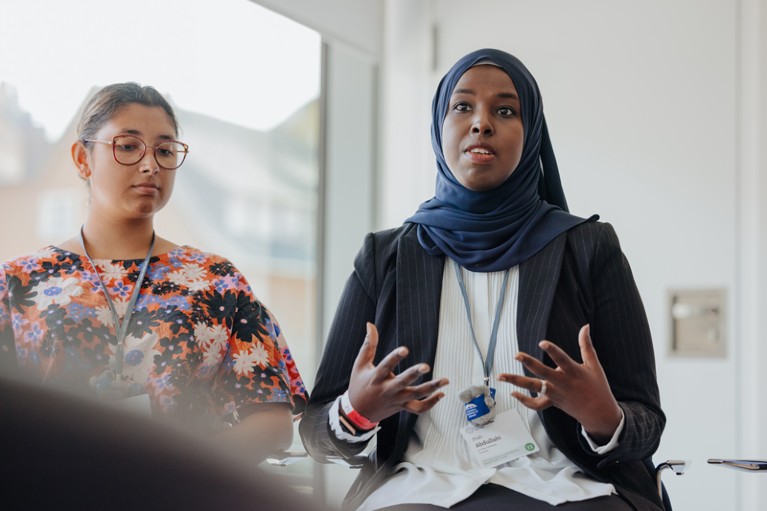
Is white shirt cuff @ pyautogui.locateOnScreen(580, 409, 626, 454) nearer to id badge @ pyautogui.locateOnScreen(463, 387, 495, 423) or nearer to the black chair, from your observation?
id badge @ pyautogui.locateOnScreen(463, 387, 495, 423)

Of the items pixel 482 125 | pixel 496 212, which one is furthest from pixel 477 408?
pixel 482 125

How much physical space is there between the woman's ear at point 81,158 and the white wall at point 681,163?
7.12 feet

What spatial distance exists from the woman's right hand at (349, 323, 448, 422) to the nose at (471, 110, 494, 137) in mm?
596

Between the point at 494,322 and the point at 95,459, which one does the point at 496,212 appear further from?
the point at 95,459

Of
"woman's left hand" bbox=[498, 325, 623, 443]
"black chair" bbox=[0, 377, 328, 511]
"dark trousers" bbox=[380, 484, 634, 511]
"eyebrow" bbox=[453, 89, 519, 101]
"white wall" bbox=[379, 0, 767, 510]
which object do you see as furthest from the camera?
"white wall" bbox=[379, 0, 767, 510]

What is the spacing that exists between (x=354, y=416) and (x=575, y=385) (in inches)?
16.2

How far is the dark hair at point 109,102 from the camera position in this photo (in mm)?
1762

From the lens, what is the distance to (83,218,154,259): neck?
1.79 m

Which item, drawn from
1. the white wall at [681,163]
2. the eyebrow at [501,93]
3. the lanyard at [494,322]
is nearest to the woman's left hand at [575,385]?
the lanyard at [494,322]

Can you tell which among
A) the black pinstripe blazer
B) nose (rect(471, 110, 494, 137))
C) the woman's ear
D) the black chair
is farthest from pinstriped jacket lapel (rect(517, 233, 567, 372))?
the black chair

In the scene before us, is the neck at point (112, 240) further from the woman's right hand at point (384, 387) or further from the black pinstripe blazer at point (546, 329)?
the woman's right hand at point (384, 387)

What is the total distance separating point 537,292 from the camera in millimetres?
1739

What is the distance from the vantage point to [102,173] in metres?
1.76

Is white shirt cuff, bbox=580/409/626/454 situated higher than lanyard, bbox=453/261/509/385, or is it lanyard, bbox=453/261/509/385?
lanyard, bbox=453/261/509/385
